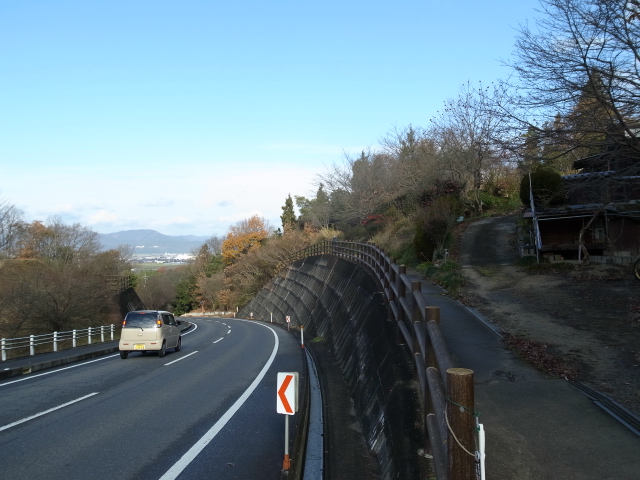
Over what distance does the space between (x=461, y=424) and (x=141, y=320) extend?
16.4 metres

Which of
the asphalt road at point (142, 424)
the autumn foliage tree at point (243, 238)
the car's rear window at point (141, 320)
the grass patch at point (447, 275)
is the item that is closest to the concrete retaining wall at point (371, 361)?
the asphalt road at point (142, 424)

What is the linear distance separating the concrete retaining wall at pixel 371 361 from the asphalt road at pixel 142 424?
1.43m

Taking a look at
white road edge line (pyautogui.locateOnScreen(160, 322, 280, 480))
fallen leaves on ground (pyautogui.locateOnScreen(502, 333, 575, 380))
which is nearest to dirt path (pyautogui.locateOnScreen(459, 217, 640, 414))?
fallen leaves on ground (pyautogui.locateOnScreen(502, 333, 575, 380))

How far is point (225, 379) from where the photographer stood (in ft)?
42.6

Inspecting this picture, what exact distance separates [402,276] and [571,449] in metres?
4.06

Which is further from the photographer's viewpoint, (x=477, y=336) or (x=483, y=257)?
(x=483, y=257)

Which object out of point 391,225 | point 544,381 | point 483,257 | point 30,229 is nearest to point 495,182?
point 391,225

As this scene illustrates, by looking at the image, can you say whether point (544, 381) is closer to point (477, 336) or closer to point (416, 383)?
point (416, 383)

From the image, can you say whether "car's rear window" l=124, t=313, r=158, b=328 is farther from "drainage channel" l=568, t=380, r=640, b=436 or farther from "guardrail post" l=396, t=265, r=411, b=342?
"drainage channel" l=568, t=380, r=640, b=436

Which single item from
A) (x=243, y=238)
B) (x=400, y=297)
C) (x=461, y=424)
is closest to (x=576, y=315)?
(x=400, y=297)

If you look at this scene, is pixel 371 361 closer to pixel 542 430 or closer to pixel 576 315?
pixel 542 430

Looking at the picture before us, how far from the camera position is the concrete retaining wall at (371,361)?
19.4ft

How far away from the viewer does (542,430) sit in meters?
5.46

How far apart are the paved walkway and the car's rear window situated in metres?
12.4
